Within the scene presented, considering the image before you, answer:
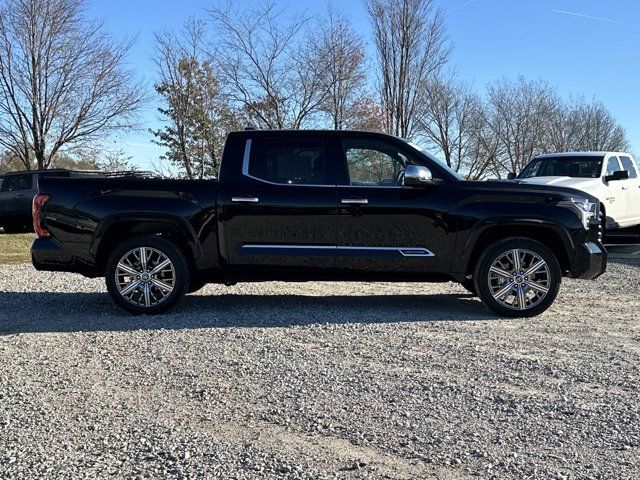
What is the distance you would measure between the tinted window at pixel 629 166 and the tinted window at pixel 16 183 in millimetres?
15337

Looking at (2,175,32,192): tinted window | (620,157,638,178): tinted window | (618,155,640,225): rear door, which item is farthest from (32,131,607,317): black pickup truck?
(2,175,32,192): tinted window

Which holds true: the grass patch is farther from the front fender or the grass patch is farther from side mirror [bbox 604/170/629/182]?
side mirror [bbox 604/170/629/182]

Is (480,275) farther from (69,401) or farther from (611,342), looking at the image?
(69,401)

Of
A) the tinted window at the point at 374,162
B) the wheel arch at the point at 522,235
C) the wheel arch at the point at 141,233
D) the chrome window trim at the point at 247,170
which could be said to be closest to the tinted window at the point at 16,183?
the wheel arch at the point at 141,233

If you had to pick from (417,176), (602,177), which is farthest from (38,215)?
(602,177)

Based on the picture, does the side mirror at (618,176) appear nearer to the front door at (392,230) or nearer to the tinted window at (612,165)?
the tinted window at (612,165)

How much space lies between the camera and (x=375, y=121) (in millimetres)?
22672

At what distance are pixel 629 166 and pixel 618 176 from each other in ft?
5.21

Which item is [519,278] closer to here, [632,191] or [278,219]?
[278,219]

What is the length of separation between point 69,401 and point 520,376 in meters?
3.04

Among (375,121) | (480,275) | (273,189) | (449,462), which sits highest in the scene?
(375,121)

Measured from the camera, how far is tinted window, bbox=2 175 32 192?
17.5 metres

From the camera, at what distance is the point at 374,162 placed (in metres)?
6.50

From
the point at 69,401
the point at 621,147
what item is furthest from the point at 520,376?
the point at 621,147
